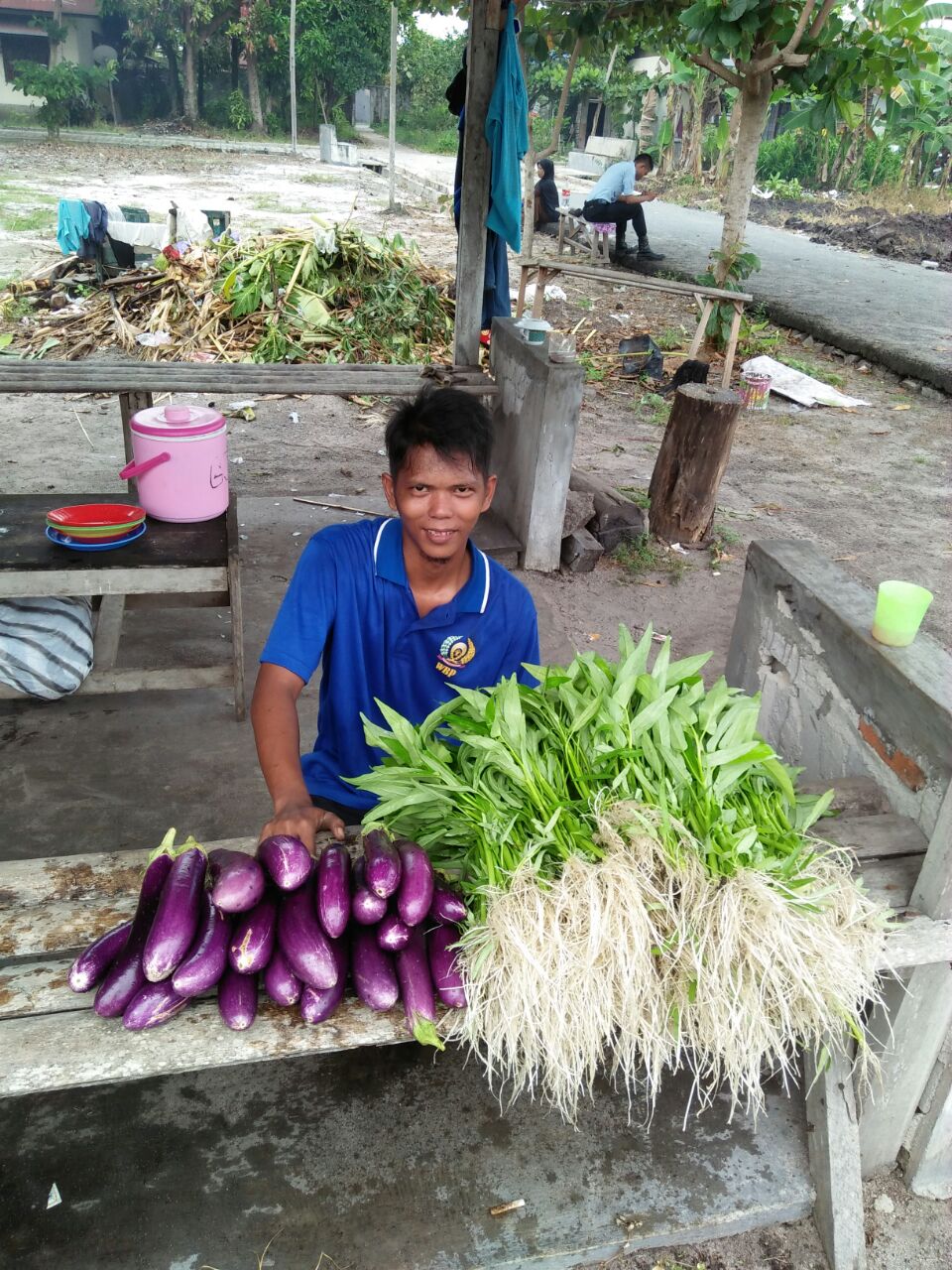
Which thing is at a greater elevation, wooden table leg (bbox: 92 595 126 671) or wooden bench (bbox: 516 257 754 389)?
wooden bench (bbox: 516 257 754 389)

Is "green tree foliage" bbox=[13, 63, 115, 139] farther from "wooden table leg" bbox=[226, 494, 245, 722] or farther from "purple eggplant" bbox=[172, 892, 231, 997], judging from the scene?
"purple eggplant" bbox=[172, 892, 231, 997]

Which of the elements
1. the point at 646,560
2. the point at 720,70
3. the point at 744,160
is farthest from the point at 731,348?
the point at 646,560

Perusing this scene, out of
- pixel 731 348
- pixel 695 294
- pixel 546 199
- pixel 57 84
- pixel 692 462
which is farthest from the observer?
pixel 57 84

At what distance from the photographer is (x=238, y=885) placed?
1.36m

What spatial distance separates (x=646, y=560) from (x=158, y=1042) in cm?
449

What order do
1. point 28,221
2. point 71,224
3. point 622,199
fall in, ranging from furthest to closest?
point 28,221
point 622,199
point 71,224

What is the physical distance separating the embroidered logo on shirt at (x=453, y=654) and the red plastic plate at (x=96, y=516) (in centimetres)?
161

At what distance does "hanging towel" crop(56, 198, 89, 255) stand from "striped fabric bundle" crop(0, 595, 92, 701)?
930 centimetres

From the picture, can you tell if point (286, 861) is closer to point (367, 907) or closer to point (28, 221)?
point (367, 907)

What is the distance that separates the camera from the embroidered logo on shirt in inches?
85.5

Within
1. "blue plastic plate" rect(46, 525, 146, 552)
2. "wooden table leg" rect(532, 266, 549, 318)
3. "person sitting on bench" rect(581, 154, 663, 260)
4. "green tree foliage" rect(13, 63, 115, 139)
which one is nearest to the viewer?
"blue plastic plate" rect(46, 525, 146, 552)

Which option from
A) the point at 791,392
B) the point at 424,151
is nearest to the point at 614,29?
the point at 791,392

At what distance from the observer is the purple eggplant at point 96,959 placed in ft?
4.45

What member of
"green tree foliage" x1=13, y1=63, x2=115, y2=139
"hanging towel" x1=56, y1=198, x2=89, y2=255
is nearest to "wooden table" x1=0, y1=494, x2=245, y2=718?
"hanging towel" x1=56, y1=198, x2=89, y2=255
